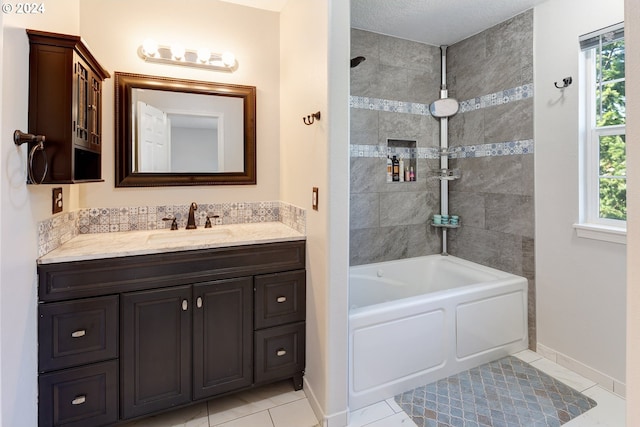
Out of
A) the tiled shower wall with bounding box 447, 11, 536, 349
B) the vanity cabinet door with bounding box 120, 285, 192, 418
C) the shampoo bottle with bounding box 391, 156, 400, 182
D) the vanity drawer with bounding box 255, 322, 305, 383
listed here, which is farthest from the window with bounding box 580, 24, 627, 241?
the vanity cabinet door with bounding box 120, 285, 192, 418

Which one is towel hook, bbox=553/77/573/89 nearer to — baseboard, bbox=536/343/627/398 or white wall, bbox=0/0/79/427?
baseboard, bbox=536/343/627/398

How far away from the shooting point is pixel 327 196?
5.61 feet

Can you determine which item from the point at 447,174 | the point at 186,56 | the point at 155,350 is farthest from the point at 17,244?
the point at 447,174

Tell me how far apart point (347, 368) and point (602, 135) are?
2.20 meters

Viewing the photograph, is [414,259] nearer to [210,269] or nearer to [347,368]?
[347,368]

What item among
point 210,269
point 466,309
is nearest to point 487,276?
point 466,309

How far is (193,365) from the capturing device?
1.79 meters

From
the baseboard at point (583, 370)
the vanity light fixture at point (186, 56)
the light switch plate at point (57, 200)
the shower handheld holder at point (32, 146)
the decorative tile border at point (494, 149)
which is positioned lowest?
the baseboard at point (583, 370)

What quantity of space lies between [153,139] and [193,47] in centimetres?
72

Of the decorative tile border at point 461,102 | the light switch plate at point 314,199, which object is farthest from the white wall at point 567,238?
the light switch plate at point 314,199

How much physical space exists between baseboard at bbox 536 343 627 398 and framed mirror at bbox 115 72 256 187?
100 inches

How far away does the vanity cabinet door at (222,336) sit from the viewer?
181cm

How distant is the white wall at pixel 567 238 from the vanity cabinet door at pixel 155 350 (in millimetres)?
2487

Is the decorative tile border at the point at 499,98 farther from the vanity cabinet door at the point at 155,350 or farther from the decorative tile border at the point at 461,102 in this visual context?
the vanity cabinet door at the point at 155,350
